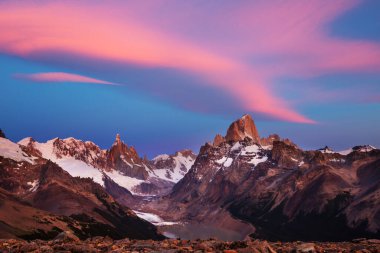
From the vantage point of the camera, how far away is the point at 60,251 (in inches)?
1692

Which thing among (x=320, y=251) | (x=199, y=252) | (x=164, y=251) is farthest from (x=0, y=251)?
(x=320, y=251)

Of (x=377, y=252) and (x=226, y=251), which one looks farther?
(x=377, y=252)

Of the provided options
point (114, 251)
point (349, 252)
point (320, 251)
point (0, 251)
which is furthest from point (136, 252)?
point (349, 252)

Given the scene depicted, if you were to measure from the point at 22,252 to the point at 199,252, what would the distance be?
55.0 ft

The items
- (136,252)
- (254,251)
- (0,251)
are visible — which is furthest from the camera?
(0,251)

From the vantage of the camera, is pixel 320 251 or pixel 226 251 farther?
pixel 320 251

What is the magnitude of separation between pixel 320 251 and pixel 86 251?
22321mm

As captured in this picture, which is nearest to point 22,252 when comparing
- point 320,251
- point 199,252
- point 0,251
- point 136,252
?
point 0,251

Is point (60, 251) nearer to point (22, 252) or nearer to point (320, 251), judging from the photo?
point (22, 252)

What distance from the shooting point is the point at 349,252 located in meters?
46.3

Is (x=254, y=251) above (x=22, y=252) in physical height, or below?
above

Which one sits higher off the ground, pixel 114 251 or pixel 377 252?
pixel 377 252

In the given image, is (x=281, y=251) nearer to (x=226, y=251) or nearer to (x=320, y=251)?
(x=320, y=251)

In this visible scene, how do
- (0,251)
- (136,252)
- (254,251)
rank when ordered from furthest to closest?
1. (0,251)
2. (136,252)
3. (254,251)
